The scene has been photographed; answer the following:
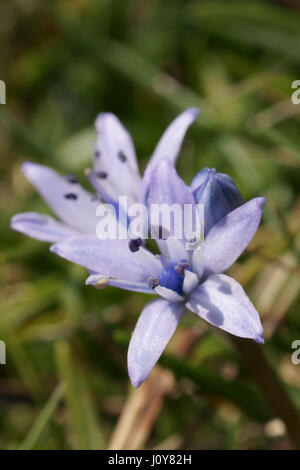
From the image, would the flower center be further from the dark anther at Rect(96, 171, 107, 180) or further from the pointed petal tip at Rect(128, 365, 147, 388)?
the dark anther at Rect(96, 171, 107, 180)

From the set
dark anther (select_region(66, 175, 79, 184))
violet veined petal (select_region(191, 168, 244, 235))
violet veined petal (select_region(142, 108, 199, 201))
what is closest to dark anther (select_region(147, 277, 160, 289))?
violet veined petal (select_region(191, 168, 244, 235))

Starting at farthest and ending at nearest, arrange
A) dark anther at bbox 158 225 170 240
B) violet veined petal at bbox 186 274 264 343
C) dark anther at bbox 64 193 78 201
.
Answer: dark anther at bbox 64 193 78 201
dark anther at bbox 158 225 170 240
violet veined petal at bbox 186 274 264 343

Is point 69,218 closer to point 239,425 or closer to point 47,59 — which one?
point 239,425

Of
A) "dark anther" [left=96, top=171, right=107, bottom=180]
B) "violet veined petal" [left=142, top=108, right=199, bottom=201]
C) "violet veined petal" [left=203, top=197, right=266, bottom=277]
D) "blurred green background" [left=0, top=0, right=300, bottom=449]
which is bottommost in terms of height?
"blurred green background" [left=0, top=0, right=300, bottom=449]

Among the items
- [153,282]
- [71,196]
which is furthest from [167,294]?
[71,196]

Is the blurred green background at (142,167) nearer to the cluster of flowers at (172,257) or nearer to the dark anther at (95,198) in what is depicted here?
the cluster of flowers at (172,257)

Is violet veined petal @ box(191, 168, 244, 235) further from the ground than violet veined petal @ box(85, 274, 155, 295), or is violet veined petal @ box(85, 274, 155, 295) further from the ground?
violet veined petal @ box(191, 168, 244, 235)
